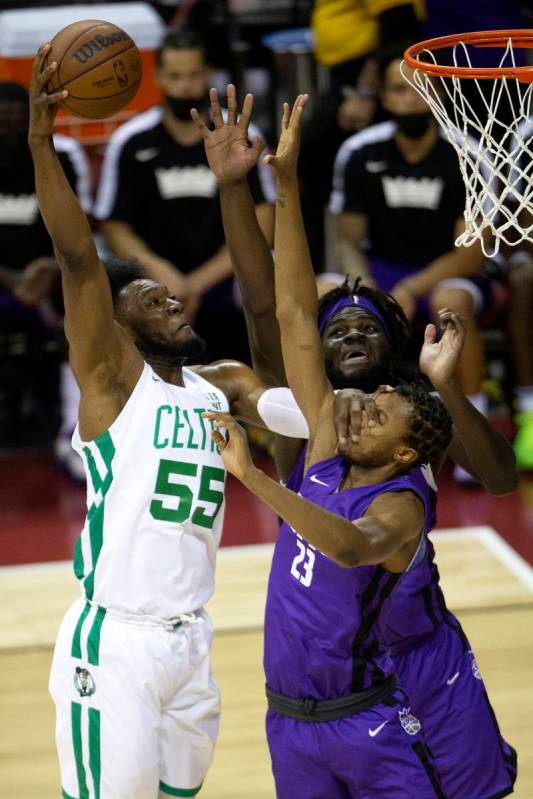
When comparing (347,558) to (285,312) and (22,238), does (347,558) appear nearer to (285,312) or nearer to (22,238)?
(285,312)

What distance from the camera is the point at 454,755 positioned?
3539 millimetres

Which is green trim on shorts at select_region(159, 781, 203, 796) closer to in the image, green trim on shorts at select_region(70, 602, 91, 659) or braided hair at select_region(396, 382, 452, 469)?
green trim on shorts at select_region(70, 602, 91, 659)

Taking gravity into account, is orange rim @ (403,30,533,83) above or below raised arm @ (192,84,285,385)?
above

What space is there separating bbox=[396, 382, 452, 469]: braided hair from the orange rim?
0.84 metres

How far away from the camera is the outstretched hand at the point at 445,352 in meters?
3.51

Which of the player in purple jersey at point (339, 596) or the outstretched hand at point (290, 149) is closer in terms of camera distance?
the player in purple jersey at point (339, 596)

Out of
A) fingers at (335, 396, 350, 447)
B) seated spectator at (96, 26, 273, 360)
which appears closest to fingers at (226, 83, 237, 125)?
fingers at (335, 396, 350, 447)

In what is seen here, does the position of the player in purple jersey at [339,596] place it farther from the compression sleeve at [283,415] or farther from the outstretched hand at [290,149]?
the compression sleeve at [283,415]

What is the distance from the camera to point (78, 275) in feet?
11.2

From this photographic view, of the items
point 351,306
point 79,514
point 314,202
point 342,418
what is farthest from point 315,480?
point 314,202

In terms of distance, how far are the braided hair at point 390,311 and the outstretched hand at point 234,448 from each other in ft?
2.95

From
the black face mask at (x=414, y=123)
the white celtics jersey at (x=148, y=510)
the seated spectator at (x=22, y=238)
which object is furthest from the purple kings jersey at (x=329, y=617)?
the seated spectator at (x=22, y=238)

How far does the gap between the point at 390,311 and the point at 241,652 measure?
1850 mm

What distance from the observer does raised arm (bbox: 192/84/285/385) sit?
12.2 feet
